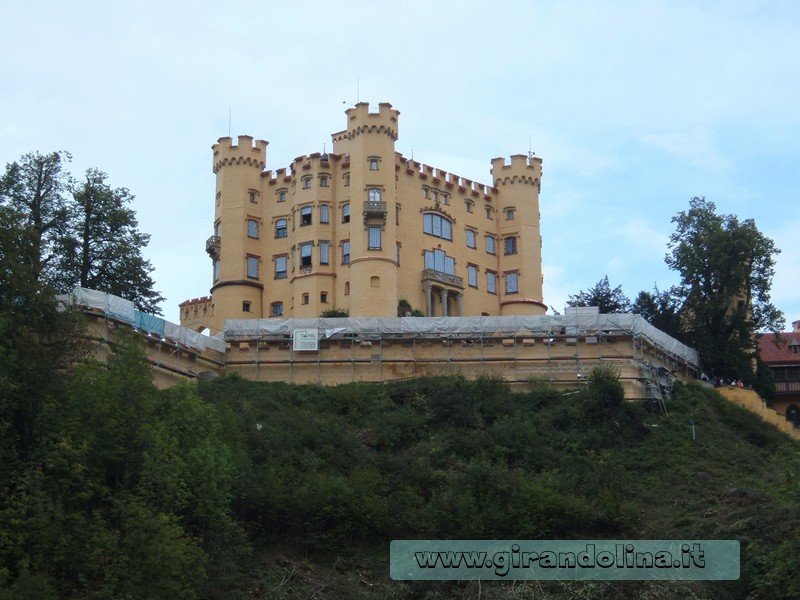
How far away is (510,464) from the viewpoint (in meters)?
50.1

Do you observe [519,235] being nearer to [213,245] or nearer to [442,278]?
[442,278]

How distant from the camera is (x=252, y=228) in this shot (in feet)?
Result: 243

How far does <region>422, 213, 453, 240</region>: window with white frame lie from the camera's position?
74312 millimetres

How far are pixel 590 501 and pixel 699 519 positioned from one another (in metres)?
3.61

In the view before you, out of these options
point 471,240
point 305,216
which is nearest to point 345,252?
point 305,216

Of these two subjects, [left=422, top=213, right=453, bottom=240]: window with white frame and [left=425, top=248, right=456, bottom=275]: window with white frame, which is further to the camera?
[left=422, top=213, right=453, bottom=240]: window with white frame

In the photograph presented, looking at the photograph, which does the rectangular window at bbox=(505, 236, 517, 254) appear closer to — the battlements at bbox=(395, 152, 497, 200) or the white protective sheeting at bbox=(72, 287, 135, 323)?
the battlements at bbox=(395, 152, 497, 200)

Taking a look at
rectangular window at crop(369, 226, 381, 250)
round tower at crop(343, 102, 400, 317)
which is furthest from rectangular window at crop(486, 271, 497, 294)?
rectangular window at crop(369, 226, 381, 250)

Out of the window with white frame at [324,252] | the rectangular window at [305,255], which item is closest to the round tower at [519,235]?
the window with white frame at [324,252]

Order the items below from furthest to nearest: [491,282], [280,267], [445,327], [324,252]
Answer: [491,282] → [280,267] → [324,252] → [445,327]

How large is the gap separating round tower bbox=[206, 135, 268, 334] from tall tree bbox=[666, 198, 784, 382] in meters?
21.9

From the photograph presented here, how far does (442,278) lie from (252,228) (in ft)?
35.0

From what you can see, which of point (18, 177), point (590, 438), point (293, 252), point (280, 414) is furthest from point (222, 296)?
point (590, 438)

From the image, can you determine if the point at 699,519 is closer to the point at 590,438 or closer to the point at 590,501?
the point at 590,501
